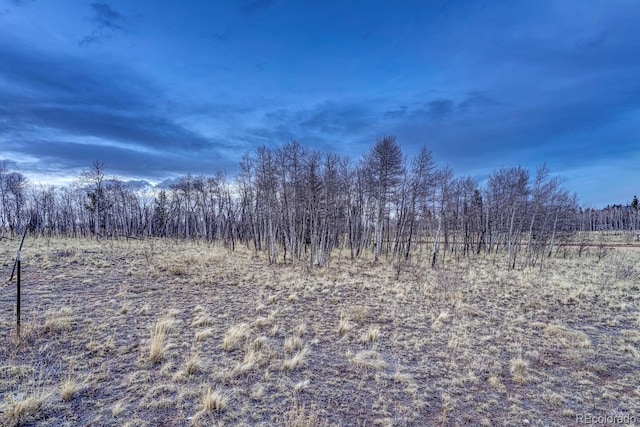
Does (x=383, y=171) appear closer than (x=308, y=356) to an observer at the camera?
No

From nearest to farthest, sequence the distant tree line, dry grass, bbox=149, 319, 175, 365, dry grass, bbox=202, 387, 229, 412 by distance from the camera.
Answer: dry grass, bbox=202, 387, 229, 412, dry grass, bbox=149, 319, 175, 365, the distant tree line

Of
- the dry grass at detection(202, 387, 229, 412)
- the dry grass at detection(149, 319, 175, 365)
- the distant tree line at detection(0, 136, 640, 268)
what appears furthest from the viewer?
the distant tree line at detection(0, 136, 640, 268)

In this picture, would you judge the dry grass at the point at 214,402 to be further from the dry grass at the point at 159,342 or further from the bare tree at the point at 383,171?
the bare tree at the point at 383,171

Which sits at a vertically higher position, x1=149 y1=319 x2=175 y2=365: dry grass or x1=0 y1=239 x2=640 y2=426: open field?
x1=149 y1=319 x2=175 y2=365: dry grass

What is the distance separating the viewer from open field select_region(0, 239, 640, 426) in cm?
434

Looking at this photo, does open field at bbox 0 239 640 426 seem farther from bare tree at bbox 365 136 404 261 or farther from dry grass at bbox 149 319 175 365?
bare tree at bbox 365 136 404 261

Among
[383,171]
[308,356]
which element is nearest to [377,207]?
[383,171]

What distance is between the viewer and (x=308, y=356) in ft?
21.0

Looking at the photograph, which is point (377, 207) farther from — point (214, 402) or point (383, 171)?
point (214, 402)

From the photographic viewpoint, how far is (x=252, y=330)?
309 inches

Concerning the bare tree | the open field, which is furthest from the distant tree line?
the open field

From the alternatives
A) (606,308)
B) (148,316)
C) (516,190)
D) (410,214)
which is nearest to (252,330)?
(148,316)

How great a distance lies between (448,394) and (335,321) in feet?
14.4

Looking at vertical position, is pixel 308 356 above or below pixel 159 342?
below
